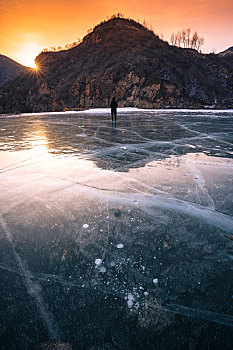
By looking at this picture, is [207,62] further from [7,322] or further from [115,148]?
[7,322]

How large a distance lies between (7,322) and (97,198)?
1614 mm

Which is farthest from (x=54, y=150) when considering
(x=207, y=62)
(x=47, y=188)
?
(x=207, y=62)

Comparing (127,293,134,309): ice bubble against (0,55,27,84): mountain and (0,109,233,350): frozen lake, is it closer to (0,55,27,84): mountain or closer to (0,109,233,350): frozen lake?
(0,109,233,350): frozen lake

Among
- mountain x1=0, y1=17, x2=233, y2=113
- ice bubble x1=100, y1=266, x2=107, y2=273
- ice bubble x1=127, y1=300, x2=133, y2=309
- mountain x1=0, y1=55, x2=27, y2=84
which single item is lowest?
ice bubble x1=127, y1=300, x2=133, y2=309

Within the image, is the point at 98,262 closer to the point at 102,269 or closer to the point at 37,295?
the point at 102,269

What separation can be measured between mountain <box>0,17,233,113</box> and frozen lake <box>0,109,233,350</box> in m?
39.4

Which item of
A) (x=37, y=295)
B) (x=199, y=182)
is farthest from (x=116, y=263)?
(x=199, y=182)

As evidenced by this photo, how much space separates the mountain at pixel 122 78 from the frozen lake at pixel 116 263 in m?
39.4

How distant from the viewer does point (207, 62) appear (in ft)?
206

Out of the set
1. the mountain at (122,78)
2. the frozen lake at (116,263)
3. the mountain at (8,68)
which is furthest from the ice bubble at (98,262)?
the mountain at (8,68)

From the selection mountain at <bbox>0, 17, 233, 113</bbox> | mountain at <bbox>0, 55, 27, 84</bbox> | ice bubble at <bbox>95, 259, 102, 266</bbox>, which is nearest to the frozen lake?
ice bubble at <bbox>95, 259, 102, 266</bbox>

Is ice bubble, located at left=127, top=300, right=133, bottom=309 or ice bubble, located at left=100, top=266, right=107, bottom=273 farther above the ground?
ice bubble, located at left=100, top=266, right=107, bottom=273

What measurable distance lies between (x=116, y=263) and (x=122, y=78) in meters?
49.1

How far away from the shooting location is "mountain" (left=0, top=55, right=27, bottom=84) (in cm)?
14362
